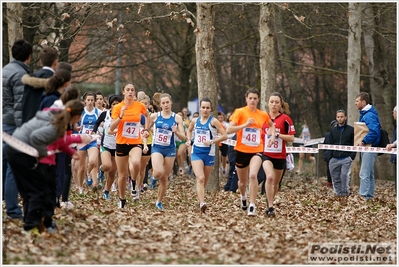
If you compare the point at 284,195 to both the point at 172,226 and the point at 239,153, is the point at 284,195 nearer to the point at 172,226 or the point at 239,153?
the point at 239,153

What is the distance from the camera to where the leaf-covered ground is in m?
9.34

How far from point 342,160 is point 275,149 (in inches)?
214

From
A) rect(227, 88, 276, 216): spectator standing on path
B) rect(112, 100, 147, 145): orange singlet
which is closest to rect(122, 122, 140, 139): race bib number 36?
rect(112, 100, 147, 145): orange singlet

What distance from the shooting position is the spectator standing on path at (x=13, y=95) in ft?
36.0

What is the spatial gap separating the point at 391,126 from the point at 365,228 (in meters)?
16.0

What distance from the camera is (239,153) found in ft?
46.9

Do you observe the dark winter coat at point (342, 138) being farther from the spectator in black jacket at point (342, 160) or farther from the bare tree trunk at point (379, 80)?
the bare tree trunk at point (379, 80)

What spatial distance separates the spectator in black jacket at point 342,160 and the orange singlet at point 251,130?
5337 millimetres

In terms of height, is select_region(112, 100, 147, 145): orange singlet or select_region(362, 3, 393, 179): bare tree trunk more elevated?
select_region(362, 3, 393, 179): bare tree trunk

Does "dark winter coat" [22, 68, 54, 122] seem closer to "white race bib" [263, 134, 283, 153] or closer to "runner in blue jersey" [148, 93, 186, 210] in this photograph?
"runner in blue jersey" [148, 93, 186, 210]

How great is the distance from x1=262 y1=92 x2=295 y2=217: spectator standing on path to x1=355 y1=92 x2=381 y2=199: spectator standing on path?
13.8 feet

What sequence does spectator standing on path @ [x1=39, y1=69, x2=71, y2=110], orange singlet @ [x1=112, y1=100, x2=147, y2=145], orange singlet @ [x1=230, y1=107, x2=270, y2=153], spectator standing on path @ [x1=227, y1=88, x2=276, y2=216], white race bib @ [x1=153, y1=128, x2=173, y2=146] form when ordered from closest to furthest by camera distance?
spectator standing on path @ [x1=39, y1=69, x2=71, y2=110] < spectator standing on path @ [x1=227, y1=88, x2=276, y2=216] < orange singlet @ [x1=230, y1=107, x2=270, y2=153] < white race bib @ [x1=153, y1=128, x2=173, y2=146] < orange singlet @ [x1=112, y1=100, x2=147, y2=145]

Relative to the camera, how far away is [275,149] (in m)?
14.0

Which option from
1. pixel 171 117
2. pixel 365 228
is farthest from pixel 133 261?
pixel 171 117
